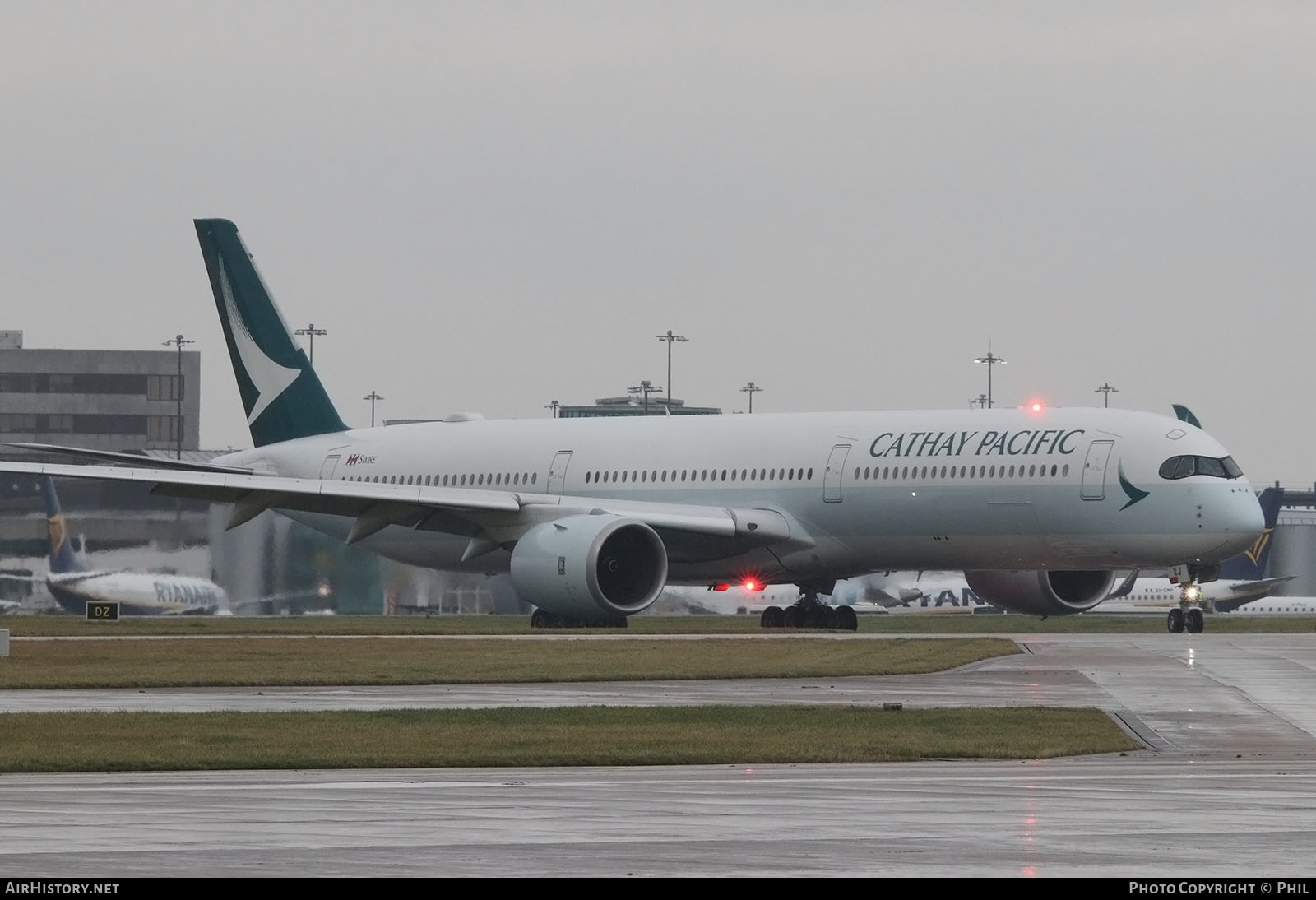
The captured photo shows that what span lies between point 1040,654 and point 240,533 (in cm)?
3038

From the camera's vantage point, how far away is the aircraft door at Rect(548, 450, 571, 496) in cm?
5253

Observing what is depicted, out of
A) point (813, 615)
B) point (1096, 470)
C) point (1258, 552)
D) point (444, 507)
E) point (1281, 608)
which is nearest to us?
point (1096, 470)

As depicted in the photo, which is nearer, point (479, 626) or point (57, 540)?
point (479, 626)

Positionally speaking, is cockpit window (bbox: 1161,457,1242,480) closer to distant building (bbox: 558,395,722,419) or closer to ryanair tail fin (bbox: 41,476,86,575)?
ryanair tail fin (bbox: 41,476,86,575)

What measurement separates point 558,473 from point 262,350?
30.4 feet

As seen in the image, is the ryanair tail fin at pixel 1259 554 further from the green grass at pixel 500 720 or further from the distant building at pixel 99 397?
the distant building at pixel 99 397

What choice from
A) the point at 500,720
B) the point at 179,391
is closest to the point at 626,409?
the point at 179,391

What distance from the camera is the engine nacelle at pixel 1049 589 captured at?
50.3 meters

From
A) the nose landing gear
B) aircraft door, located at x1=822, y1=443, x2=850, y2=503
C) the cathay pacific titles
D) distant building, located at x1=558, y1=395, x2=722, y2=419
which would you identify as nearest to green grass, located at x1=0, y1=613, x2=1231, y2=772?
the cathay pacific titles

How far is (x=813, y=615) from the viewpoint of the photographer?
168 feet

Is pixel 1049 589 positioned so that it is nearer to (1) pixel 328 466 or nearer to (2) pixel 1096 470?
(2) pixel 1096 470

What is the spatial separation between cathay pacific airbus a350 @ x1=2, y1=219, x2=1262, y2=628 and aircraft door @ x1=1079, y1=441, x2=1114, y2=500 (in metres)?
0.03

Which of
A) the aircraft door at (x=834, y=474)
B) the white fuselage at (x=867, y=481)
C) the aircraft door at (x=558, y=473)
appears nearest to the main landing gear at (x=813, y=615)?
the white fuselage at (x=867, y=481)
